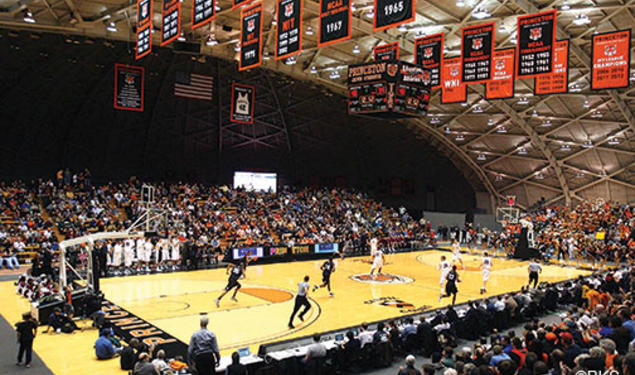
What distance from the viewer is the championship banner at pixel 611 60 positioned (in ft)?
56.6

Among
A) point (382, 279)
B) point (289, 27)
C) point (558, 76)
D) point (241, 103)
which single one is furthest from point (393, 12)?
point (241, 103)

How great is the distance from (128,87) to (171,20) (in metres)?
9.81

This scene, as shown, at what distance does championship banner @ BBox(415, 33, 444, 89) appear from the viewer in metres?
20.5

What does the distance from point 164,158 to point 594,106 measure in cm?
3243

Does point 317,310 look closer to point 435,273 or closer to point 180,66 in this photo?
point 435,273

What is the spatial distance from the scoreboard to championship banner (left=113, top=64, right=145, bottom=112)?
12.1 m

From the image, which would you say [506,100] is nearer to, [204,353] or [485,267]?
[485,267]

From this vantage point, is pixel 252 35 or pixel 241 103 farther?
pixel 241 103

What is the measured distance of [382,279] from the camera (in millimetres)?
23797

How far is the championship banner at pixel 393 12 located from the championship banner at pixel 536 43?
7159 millimetres

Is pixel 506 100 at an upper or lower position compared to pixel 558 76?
upper

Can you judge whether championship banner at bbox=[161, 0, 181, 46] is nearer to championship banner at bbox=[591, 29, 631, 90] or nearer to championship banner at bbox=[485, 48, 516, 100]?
championship banner at bbox=[485, 48, 516, 100]

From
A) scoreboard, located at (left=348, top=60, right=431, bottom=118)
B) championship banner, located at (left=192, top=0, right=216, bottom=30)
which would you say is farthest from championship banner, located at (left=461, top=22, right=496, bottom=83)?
championship banner, located at (left=192, top=0, right=216, bottom=30)

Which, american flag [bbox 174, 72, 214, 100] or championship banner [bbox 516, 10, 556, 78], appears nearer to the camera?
championship banner [bbox 516, 10, 556, 78]
